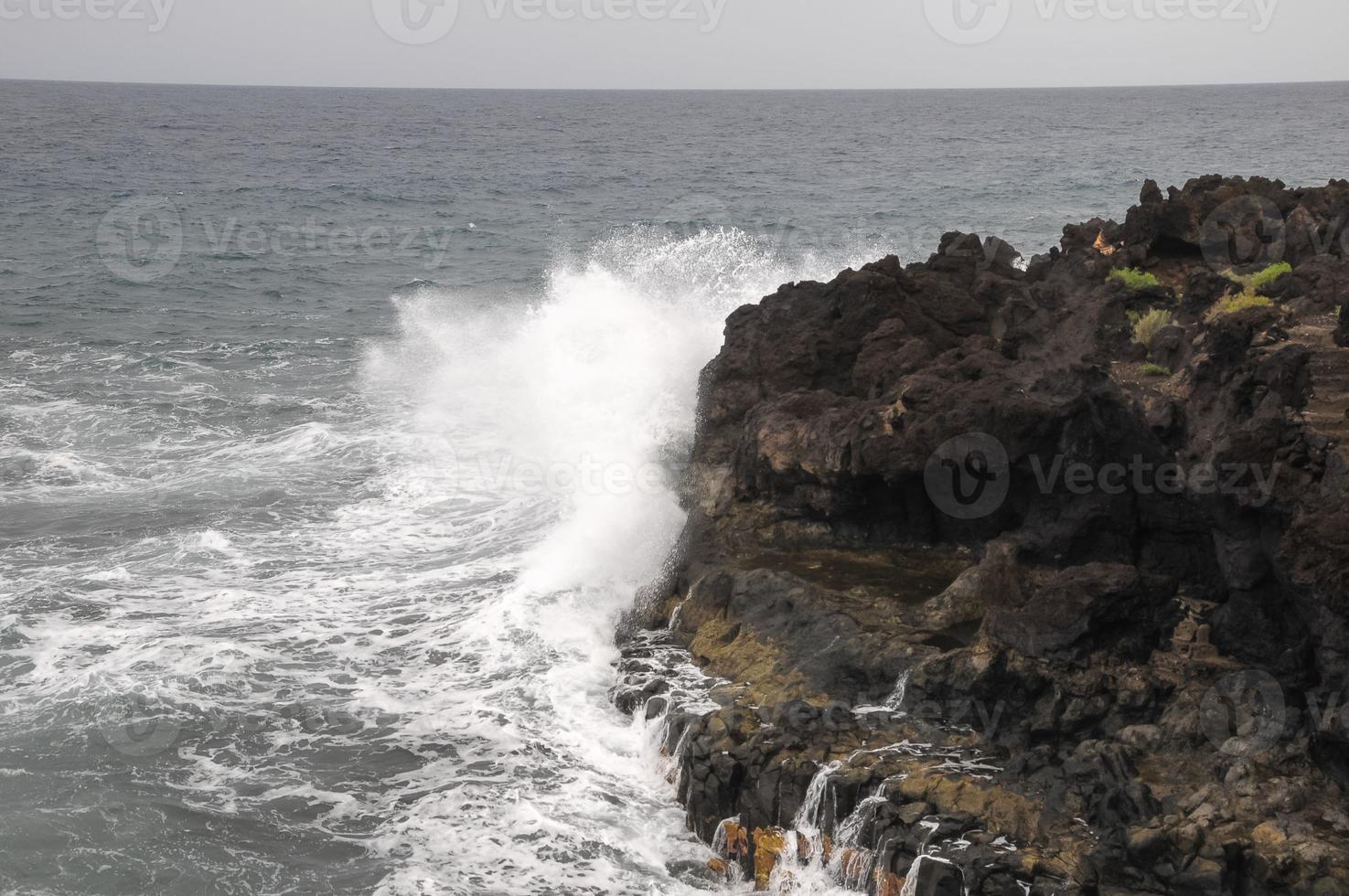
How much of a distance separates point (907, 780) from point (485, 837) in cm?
362

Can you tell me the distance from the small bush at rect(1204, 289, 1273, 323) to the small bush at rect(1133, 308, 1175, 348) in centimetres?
49

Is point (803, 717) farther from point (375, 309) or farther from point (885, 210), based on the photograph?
point (885, 210)

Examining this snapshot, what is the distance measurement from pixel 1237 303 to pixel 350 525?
459 inches

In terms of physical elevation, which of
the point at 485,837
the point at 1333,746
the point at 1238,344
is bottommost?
the point at 485,837

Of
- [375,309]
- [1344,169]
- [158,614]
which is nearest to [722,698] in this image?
[158,614]

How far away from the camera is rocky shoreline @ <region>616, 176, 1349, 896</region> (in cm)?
888

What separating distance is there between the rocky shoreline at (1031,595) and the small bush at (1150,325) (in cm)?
6

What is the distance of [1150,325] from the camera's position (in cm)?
1417

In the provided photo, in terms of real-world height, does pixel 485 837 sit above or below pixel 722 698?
below

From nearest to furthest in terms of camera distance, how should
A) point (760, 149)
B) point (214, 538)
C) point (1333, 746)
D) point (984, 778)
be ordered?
point (1333, 746) → point (984, 778) → point (214, 538) → point (760, 149)

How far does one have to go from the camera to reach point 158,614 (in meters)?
14.6

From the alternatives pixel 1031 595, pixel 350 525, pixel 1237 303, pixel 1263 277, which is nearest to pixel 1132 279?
pixel 1263 277

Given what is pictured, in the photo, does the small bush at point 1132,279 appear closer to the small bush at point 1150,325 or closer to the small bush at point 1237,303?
the small bush at point 1150,325

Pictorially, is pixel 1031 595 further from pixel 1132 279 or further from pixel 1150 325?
pixel 1132 279
